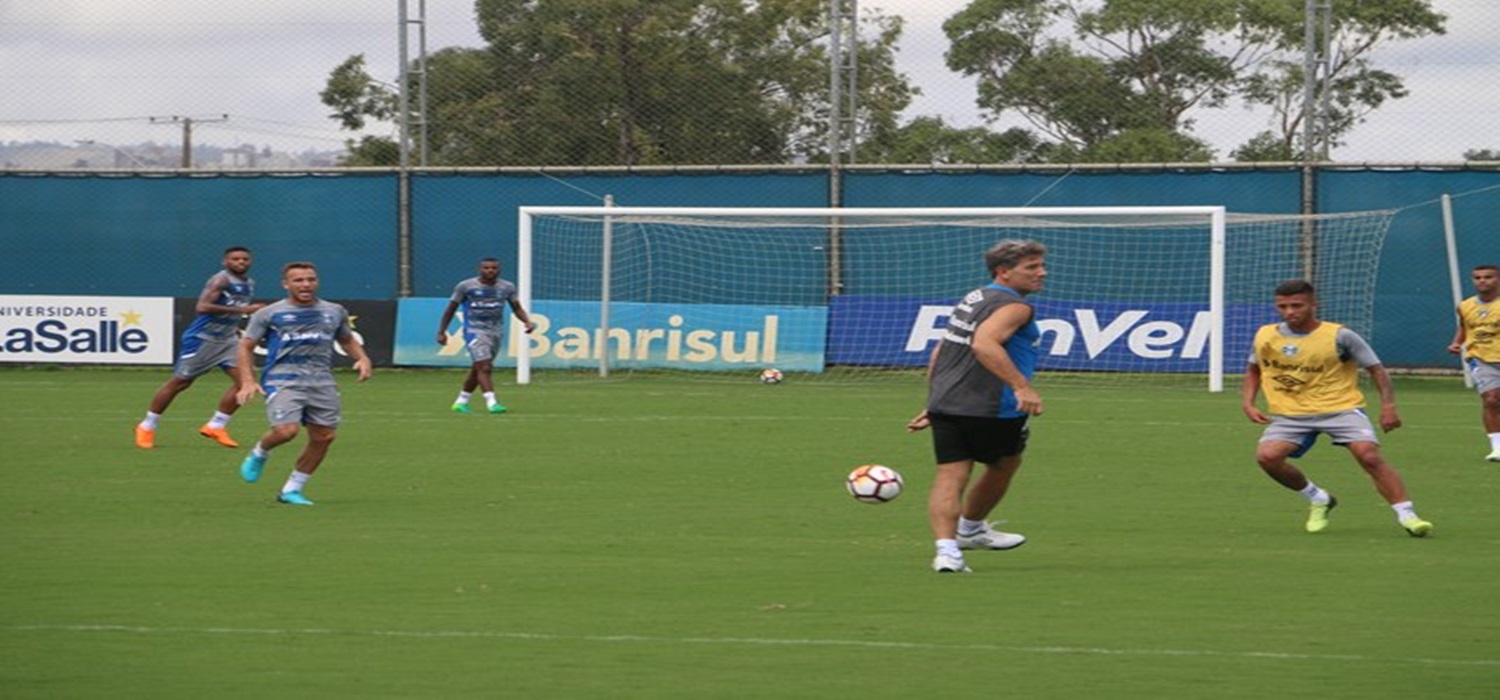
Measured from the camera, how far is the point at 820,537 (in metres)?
13.2

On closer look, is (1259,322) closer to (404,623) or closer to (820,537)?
(820,537)

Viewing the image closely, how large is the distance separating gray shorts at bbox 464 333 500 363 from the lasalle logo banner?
9995mm

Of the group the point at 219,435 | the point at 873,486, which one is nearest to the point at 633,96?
the point at 219,435

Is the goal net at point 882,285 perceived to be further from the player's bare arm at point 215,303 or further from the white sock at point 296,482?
the white sock at point 296,482

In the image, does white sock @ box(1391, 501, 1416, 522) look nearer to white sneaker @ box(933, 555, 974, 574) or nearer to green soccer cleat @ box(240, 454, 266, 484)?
white sneaker @ box(933, 555, 974, 574)

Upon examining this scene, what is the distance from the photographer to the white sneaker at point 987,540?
12352mm

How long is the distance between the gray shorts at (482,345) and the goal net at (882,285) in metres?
5.13

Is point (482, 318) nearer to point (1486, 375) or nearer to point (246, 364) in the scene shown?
point (246, 364)

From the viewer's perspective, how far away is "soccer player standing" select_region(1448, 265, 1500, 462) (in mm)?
18828

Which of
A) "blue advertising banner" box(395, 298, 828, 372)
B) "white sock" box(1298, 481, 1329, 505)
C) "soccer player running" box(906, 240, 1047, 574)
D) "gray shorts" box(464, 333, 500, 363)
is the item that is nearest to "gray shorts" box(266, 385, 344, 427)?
"soccer player running" box(906, 240, 1047, 574)

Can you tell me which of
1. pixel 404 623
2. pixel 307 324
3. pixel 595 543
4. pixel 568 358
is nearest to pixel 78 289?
pixel 568 358

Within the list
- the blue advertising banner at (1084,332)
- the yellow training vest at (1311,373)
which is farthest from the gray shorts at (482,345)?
the yellow training vest at (1311,373)

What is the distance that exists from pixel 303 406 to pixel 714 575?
488cm

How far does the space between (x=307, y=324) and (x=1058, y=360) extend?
17.6 metres
